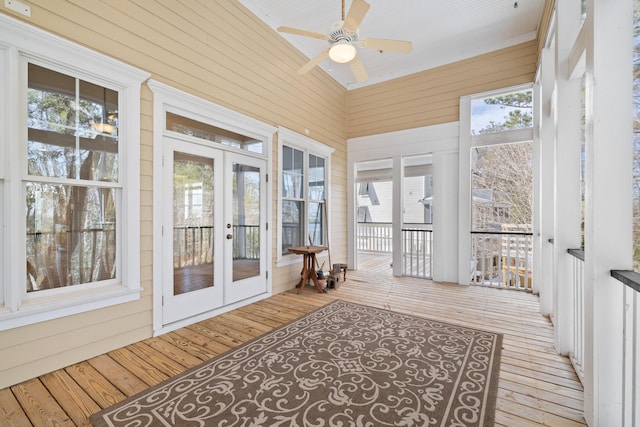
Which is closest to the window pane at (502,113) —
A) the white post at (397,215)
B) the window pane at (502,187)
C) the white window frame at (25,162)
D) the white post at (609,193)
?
the window pane at (502,187)

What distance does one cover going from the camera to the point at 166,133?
9.95 feet

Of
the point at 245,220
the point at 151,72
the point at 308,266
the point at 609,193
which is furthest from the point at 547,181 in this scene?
the point at 151,72

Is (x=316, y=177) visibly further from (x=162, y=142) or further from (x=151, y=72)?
(x=151, y=72)

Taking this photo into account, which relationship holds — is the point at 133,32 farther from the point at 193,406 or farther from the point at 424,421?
the point at 424,421

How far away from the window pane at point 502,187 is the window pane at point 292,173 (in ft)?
10.1

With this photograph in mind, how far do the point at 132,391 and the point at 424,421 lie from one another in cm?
196

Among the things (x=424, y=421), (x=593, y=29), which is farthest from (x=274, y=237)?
(x=593, y=29)

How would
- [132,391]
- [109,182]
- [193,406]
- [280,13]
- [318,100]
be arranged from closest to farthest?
[193,406], [132,391], [109,182], [280,13], [318,100]

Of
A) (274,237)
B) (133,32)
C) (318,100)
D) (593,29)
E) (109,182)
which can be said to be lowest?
(274,237)

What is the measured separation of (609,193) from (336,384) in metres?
2.07

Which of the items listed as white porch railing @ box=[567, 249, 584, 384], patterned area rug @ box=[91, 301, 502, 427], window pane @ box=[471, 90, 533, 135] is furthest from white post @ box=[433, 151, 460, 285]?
white porch railing @ box=[567, 249, 584, 384]

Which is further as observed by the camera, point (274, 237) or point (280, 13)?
point (274, 237)

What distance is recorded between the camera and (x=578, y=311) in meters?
2.39

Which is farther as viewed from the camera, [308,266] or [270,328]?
[308,266]
